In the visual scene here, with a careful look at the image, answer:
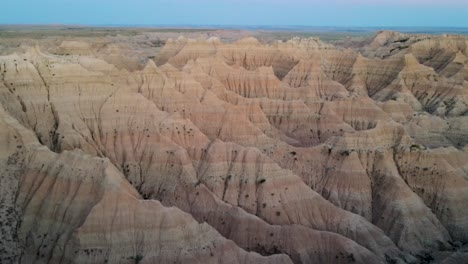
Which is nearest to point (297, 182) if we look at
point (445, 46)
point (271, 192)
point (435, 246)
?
point (271, 192)

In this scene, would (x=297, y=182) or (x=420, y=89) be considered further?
(x=420, y=89)

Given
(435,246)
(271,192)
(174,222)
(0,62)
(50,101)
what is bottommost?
(435,246)

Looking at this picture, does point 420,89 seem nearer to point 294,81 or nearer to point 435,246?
point 294,81

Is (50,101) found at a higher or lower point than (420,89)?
higher

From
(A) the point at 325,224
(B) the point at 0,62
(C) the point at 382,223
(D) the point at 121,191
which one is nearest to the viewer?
(D) the point at 121,191

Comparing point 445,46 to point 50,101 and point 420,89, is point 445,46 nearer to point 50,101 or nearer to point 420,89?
point 420,89

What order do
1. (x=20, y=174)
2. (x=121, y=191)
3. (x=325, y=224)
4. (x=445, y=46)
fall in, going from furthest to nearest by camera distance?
(x=445, y=46)
(x=325, y=224)
(x=20, y=174)
(x=121, y=191)
